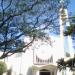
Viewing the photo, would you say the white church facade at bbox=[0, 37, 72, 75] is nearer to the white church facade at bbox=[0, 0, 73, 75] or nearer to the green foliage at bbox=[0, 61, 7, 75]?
the white church facade at bbox=[0, 0, 73, 75]

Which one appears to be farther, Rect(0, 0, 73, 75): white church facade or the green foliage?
Rect(0, 0, 73, 75): white church facade

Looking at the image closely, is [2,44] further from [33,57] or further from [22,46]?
[33,57]

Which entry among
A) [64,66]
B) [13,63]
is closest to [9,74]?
[13,63]

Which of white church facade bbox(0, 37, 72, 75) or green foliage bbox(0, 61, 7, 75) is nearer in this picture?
green foliage bbox(0, 61, 7, 75)

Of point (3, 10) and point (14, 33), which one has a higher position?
point (3, 10)

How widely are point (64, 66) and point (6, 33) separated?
16.8 ft

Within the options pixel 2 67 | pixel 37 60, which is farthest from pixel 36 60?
pixel 2 67

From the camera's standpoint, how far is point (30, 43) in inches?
727

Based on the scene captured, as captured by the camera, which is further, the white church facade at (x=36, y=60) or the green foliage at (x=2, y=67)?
the white church facade at (x=36, y=60)

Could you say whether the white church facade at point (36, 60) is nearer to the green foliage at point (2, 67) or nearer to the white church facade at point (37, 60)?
the white church facade at point (37, 60)

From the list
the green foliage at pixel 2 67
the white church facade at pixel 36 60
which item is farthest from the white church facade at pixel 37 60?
the green foliage at pixel 2 67

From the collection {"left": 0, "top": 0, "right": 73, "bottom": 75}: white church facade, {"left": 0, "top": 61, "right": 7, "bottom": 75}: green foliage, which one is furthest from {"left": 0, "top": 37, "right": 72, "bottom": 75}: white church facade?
{"left": 0, "top": 61, "right": 7, "bottom": 75}: green foliage

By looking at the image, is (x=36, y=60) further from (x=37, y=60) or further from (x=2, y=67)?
(x=2, y=67)

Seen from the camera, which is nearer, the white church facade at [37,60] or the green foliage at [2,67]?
the green foliage at [2,67]
